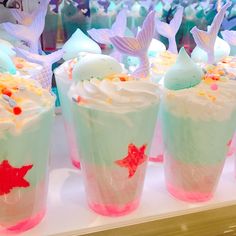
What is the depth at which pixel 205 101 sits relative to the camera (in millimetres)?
979

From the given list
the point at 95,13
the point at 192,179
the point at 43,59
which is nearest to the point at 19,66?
the point at 43,59

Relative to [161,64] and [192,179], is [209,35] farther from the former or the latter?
[192,179]

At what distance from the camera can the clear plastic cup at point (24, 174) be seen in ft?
2.75

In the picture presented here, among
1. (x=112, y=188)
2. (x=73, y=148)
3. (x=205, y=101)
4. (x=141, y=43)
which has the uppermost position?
(x=141, y=43)

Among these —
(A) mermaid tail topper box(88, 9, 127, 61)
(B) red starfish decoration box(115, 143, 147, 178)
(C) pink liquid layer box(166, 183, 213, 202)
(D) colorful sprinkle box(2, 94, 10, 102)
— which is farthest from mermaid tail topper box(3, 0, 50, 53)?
(C) pink liquid layer box(166, 183, 213, 202)

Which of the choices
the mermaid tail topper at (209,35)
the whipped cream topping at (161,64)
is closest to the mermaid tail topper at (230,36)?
the whipped cream topping at (161,64)

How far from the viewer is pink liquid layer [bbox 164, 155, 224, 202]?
1.08 metres

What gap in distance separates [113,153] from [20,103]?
0.25 m

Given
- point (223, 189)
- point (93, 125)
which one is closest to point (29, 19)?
point (93, 125)

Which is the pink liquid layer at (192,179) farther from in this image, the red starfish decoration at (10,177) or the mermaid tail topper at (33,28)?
the mermaid tail topper at (33,28)

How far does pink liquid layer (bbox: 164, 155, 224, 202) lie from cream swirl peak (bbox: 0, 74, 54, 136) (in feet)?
1.36

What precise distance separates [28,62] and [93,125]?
1.39 ft

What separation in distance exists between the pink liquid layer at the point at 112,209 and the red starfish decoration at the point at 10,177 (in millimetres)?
232

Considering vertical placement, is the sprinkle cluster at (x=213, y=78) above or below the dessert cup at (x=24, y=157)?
above
